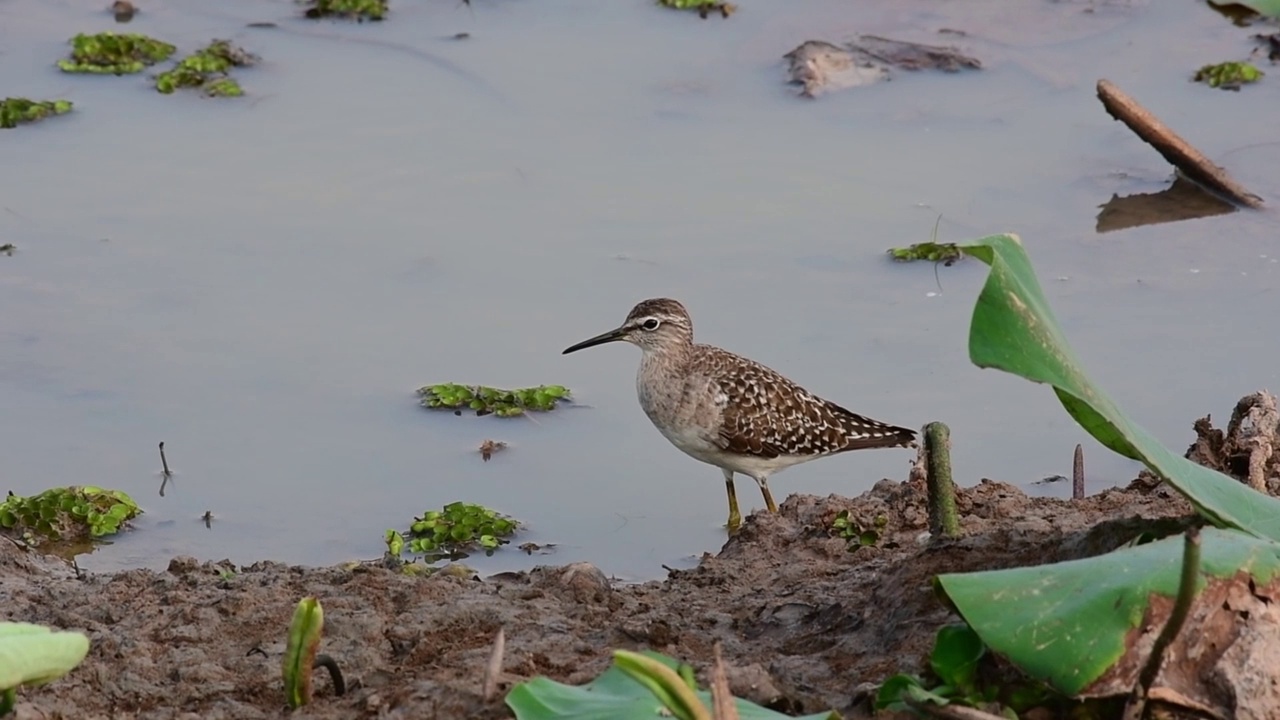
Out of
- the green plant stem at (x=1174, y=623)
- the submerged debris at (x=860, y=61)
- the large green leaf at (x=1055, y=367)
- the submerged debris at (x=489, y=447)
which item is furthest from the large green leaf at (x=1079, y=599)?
the submerged debris at (x=860, y=61)

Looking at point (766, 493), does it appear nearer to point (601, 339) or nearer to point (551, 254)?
point (601, 339)

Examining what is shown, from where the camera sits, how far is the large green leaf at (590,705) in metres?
3.30

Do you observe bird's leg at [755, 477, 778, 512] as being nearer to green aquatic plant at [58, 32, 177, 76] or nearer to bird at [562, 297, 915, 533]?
bird at [562, 297, 915, 533]

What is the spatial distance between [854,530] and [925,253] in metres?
3.32

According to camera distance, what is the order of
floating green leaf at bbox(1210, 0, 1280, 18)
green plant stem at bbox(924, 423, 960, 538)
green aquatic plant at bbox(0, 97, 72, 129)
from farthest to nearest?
green aquatic plant at bbox(0, 97, 72, 129) → green plant stem at bbox(924, 423, 960, 538) → floating green leaf at bbox(1210, 0, 1280, 18)

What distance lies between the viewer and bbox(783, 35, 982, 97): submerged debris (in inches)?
442

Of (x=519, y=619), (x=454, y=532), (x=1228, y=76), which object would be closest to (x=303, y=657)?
(x=519, y=619)

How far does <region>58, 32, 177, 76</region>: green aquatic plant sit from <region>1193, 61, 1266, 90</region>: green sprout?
6.36 m

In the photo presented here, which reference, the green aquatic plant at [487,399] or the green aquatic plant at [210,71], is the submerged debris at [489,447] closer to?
the green aquatic plant at [487,399]

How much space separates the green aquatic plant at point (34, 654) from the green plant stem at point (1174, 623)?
76.3 inches

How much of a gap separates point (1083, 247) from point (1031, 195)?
558 millimetres

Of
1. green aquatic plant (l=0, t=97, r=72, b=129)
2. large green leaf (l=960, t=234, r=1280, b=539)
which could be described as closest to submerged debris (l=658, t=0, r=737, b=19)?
green aquatic plant (l=0, t=97, r=72, b=129)

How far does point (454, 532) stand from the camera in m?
6.84

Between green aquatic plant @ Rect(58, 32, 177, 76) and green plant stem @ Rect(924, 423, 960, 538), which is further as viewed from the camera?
green aquatic plant @ Rect(58, 32, 177, 76)
